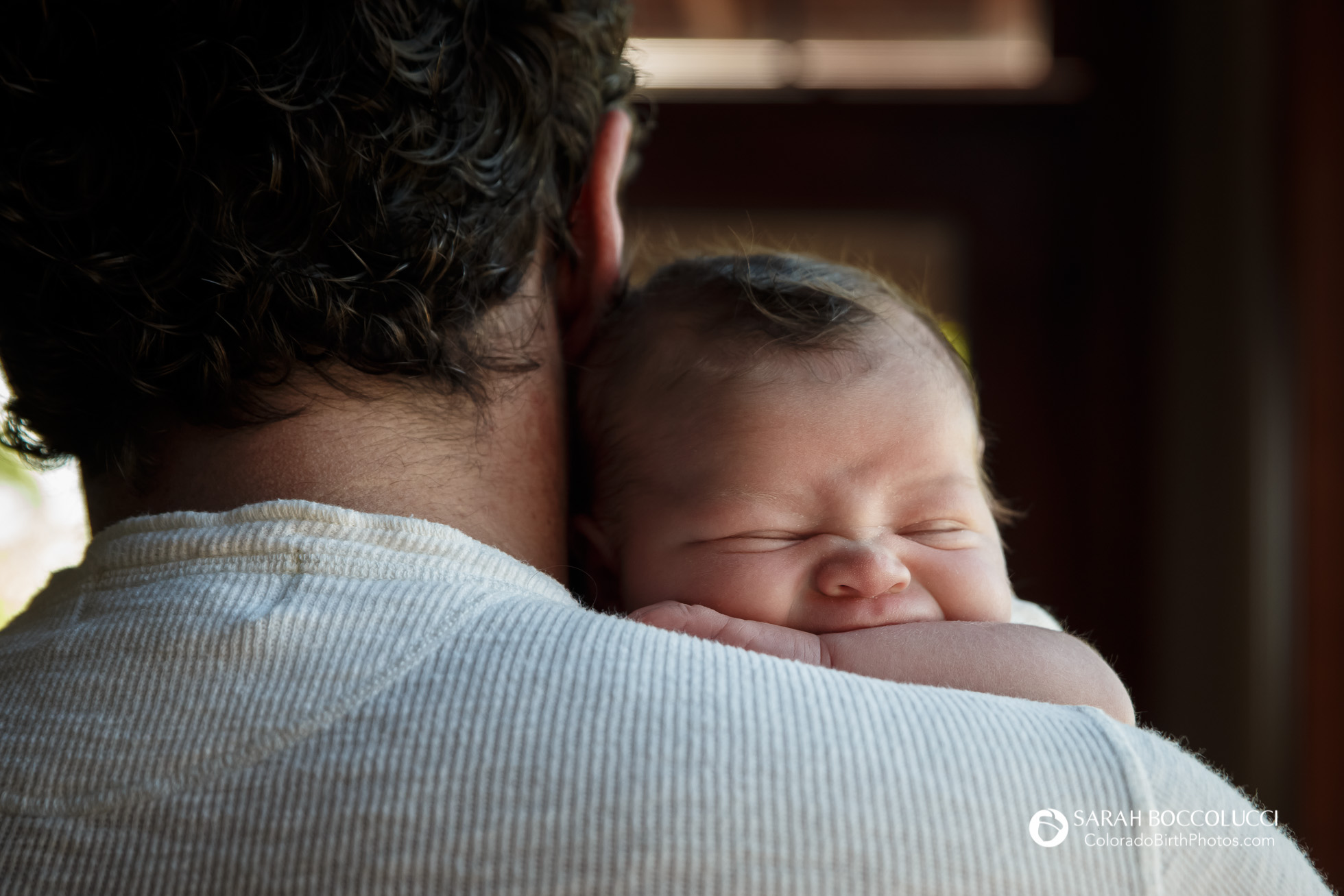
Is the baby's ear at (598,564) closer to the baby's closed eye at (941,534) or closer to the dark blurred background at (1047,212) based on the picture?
the baby's closed eye at (941,534)

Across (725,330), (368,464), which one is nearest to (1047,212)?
(725,330)

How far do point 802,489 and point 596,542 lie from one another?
0.20 meters

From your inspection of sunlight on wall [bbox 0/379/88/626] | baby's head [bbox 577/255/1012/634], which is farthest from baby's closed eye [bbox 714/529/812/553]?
sunlight on wall [bbox 0/379/88/626]

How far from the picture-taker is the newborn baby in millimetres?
750

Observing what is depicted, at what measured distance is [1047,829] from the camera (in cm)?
49

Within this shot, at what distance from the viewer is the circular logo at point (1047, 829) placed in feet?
1.61

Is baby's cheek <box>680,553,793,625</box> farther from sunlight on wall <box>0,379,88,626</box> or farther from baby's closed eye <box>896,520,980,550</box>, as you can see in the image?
sunlight on wall <box>0,379,88,626</box>

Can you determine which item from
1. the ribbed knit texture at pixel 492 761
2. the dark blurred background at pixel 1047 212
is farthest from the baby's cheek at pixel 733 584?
the dark blurred background at pixel 1047 212

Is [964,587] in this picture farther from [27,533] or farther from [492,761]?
[27,533]

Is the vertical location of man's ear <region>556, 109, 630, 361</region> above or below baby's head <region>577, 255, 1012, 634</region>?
above

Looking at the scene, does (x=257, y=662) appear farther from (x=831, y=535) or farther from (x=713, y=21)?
(x=713, y=21)

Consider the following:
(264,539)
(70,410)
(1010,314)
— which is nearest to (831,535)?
(264,539)

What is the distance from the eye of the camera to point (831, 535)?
2.64 ft

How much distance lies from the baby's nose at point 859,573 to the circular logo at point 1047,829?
0.94 feet
